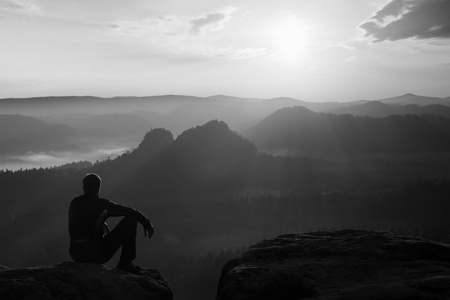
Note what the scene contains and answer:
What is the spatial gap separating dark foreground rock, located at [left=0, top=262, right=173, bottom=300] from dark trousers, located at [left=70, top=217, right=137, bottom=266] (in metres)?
0.54

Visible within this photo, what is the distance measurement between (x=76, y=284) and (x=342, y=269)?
937cm

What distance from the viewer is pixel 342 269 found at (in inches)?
619

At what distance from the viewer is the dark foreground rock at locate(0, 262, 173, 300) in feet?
45.3

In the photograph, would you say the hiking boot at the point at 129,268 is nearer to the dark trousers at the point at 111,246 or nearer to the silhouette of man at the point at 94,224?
the dark trousers at the point at 111,246

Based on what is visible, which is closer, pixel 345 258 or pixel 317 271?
pixel 317 271

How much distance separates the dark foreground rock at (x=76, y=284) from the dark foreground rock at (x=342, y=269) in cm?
298

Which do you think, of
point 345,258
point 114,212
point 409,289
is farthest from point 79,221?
point 409,289

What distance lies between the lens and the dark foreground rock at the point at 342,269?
43.3 feet

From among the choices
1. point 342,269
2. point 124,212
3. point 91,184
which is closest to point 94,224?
point 124,212

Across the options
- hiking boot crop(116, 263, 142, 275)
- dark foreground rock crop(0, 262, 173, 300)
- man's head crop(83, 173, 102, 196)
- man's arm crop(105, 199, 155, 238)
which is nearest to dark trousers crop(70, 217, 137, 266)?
hiking boot crop(116, 263, 142, 275)

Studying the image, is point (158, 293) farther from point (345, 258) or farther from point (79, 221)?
point (345, 258)

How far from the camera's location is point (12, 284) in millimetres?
13875

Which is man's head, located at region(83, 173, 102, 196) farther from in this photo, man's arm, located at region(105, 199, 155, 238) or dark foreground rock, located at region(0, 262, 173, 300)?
dark foreground rock, located at region(0, 262, 173, 300)

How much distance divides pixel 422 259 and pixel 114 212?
11.9m
